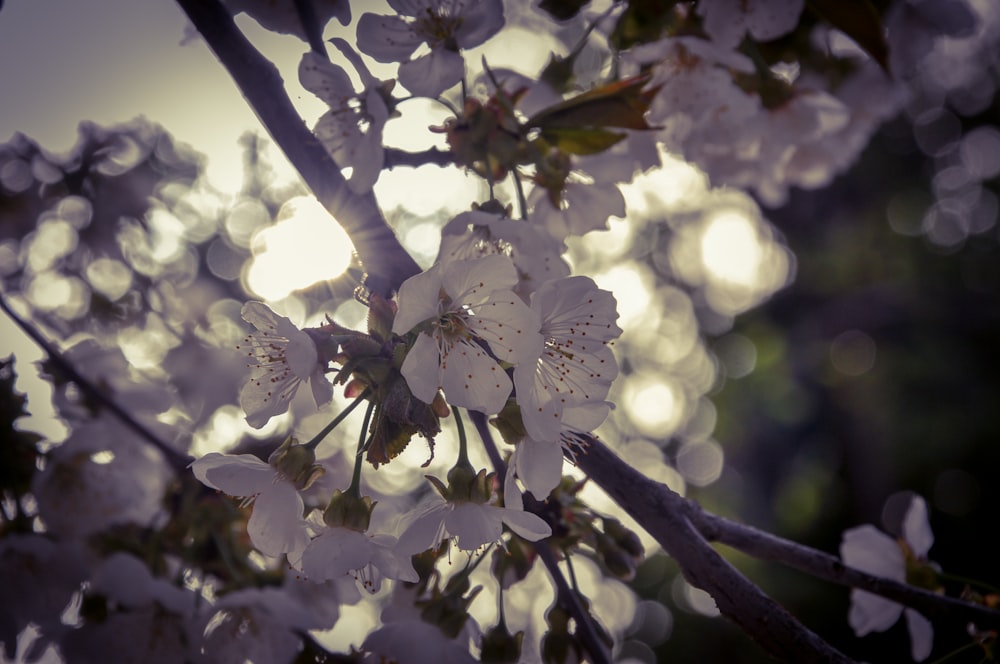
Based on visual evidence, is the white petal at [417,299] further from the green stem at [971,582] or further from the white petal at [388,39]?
the green stem at [971,582]

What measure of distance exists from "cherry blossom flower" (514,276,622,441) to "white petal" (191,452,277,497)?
1.16 ft

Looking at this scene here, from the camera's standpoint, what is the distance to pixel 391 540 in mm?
897

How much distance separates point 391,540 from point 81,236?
1.78 m

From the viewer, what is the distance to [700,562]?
35.1 inches

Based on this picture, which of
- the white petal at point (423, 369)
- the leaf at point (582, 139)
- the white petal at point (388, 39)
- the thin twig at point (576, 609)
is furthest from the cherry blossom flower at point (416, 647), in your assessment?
the white petal at point (388, 39)

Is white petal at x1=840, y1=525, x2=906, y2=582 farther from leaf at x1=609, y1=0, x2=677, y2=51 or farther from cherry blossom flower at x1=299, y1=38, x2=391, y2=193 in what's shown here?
cherry blossom flower at x1=299, y1=38, x2=391, y2=193

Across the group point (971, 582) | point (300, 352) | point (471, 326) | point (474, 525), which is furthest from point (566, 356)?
point (971, 582)

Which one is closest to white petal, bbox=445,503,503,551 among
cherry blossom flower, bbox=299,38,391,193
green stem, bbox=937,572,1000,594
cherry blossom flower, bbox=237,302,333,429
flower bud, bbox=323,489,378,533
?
flower bud, bbox=323,489,378,533

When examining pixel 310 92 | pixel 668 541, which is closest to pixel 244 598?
pixel 668 541

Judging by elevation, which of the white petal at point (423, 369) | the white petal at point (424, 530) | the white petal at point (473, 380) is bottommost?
the white petal at point (424, 530)

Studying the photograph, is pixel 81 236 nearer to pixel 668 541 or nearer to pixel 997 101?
pixel 668 541

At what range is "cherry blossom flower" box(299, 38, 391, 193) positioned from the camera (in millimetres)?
1060

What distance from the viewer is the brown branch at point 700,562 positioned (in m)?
0.86

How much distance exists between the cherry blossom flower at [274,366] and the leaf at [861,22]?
3.07 feet
